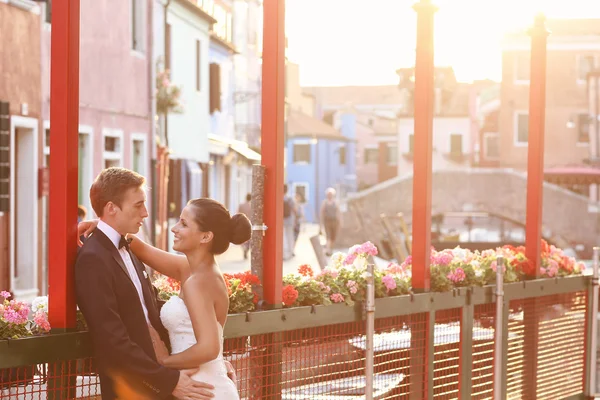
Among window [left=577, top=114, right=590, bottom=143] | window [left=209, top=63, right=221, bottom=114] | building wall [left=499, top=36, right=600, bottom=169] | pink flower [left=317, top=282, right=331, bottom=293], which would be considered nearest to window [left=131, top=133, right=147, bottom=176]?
window [left=209, top=63, right=221, bottom=114]

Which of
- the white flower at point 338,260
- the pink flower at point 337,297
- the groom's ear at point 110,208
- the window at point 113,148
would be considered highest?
the window at point 113,148

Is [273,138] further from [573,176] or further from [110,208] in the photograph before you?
[573,176]

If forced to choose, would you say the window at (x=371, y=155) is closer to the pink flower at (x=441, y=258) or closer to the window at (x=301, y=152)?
the window at (x=301, y=152)

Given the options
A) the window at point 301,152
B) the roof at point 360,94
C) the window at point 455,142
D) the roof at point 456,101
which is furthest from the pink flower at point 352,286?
the roof at point 360,94

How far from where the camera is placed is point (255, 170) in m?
6.50

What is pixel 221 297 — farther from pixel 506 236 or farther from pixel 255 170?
pixel 506 236

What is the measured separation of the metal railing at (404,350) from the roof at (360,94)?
98.8 metres

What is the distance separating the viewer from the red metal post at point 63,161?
16.6 ft

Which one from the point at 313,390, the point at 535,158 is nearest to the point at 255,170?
the point at 313,390

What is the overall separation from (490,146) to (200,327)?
6450cm

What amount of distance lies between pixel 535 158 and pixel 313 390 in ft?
12.6

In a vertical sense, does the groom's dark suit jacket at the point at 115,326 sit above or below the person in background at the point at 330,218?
above

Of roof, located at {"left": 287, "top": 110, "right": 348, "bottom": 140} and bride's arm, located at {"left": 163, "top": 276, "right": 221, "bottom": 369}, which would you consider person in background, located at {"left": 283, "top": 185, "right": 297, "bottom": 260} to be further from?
roof, located at {"left": 287, "top": 110, "right": 348, "bottom": 140}

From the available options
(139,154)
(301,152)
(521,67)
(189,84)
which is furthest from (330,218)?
(301,152)
